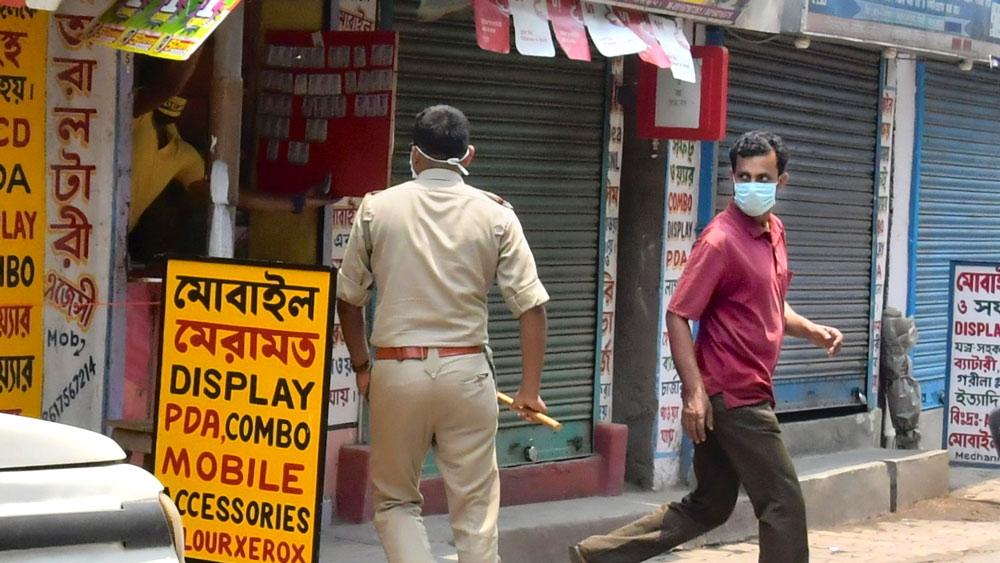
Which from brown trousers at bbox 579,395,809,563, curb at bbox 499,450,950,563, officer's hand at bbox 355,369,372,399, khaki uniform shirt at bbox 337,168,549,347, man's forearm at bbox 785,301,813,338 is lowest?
curb at bbox 499,450,950,563

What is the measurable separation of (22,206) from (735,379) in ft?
9.49

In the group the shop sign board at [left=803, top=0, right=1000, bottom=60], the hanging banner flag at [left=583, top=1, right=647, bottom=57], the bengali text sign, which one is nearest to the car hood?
the hanging banner flag at [left=583, top=1, right=647, bottom=57]

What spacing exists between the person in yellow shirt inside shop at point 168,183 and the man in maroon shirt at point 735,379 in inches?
83.1

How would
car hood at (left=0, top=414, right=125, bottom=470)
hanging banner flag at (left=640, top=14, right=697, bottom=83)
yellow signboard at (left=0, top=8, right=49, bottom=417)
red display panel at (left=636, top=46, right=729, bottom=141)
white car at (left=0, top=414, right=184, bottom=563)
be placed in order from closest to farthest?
white car at (left=0, top=414, right=184, bottom=563) → car hood at (left=0, top=414, right=125, bottom=470) → yellow signboard at (left=0, top=8, right=49, bottom=417) → hanging banner flag at (left=640, top=14, right=697, bottom=83) → red display panel at (left=636, top=46, right=729, bottom=141)

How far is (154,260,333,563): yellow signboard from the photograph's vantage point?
553 centimetres

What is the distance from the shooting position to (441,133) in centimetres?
552

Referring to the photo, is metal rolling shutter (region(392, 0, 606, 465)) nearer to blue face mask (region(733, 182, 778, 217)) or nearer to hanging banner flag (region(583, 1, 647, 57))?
hanging banner flag (region(583, 1, 647, 57))

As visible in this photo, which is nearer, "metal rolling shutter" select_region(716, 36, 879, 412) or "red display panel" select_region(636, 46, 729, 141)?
"red display panel" select_region(636, 46, 729, 141)

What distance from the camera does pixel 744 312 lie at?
6.17m

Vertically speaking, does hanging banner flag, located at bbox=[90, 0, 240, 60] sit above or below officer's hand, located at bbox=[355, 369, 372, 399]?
above

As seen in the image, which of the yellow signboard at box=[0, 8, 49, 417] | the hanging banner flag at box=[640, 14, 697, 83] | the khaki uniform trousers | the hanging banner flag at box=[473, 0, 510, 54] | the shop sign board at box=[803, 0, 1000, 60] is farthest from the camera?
the shop sign board at box=[803, 0, 1000, 60]

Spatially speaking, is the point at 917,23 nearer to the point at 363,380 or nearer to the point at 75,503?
the point at 363,380

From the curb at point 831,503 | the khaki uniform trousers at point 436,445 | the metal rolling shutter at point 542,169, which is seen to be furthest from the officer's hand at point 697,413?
the metal rolling shutter at point 542,169

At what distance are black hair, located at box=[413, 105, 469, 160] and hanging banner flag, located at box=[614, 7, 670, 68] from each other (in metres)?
2.73
